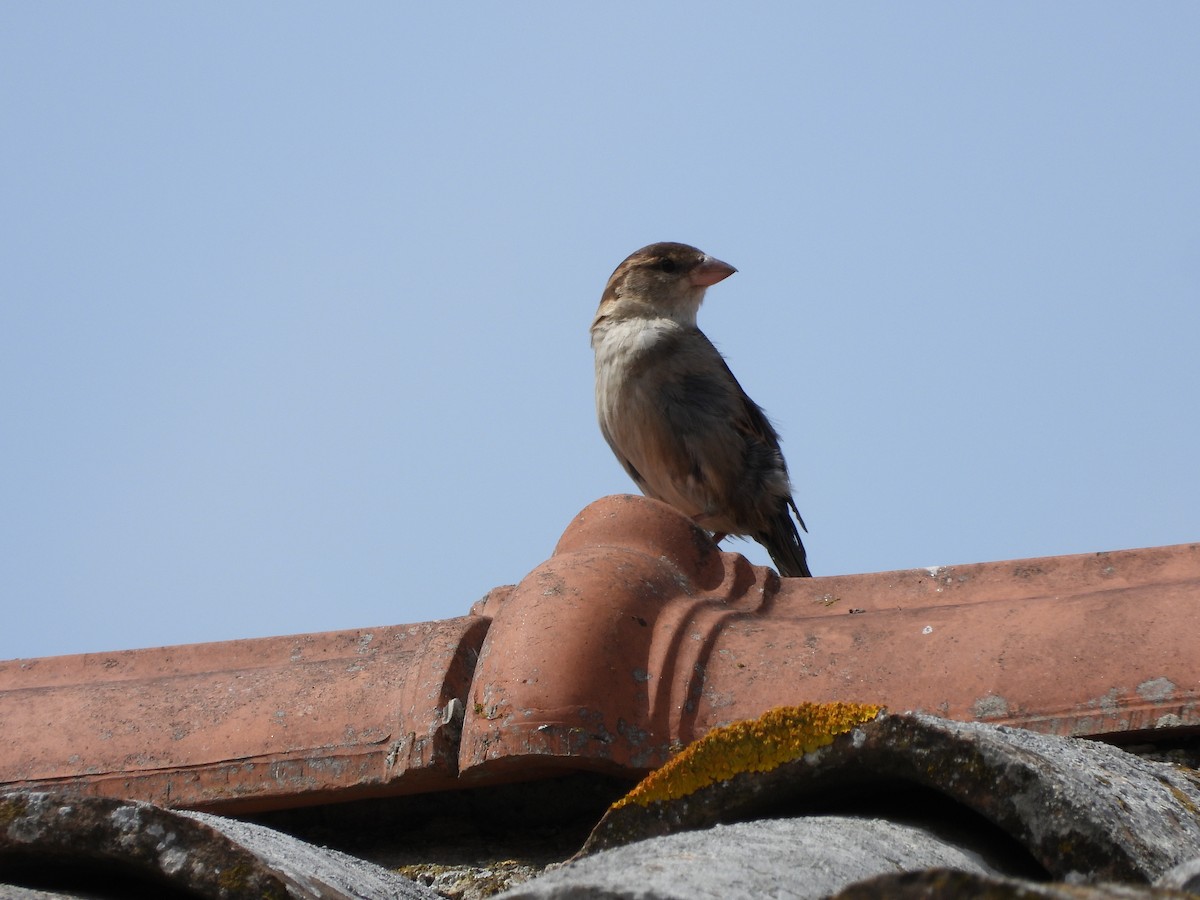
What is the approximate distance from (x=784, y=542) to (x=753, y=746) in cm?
565

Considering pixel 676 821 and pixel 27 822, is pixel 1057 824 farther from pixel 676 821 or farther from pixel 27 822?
pixel 27 822

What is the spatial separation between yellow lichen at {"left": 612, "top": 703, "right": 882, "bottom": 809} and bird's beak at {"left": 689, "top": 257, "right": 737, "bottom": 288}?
6.07 m

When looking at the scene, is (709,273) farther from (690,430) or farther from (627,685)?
(627,685)

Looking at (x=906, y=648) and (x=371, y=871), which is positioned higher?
(x=906, y=648)

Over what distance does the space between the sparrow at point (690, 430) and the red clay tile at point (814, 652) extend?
3.95 meters

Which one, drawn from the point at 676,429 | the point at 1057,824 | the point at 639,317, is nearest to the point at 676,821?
the point at 1057,824

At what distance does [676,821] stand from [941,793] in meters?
0.32

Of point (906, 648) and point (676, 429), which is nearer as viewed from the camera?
point (906, 648)

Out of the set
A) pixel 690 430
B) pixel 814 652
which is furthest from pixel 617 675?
pixel 690 430

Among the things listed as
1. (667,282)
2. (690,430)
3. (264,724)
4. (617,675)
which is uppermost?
(667,282)

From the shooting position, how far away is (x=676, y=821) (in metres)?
2.03

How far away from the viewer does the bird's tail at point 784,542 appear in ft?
24.9

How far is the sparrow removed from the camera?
291 inches

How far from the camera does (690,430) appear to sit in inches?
290
